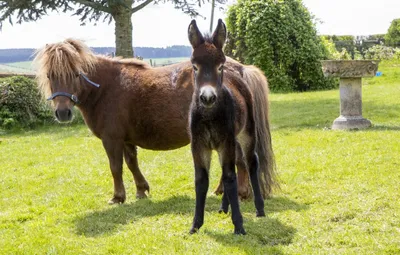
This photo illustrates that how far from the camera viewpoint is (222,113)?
4.49m

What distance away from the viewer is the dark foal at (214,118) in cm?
427

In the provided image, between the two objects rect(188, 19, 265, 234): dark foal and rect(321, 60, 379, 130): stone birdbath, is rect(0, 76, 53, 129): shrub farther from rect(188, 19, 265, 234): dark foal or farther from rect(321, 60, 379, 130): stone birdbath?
rect(188, 19, 265, 234): dark foal

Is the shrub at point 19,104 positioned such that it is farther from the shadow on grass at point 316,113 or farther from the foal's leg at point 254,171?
the foal's leg at point 254,171

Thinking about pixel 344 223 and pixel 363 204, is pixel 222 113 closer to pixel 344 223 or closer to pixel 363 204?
pixel 344 223

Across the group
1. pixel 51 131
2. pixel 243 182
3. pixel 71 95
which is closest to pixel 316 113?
pixel 51 131

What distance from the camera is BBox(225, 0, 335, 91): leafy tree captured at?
2062cm

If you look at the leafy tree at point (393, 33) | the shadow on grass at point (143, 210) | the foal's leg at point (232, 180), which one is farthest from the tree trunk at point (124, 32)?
the leafy tree at point (393, 33)

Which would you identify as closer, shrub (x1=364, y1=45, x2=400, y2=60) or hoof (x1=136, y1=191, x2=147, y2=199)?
hoof (x1=136, y1=191, x2=147, y2=199)

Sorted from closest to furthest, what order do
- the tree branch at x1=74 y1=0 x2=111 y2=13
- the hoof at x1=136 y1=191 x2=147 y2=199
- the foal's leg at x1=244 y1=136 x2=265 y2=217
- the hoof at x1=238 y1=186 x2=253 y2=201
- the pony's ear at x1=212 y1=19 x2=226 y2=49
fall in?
1. the pony's ear at x1=212 y1=19 x2=226 y2=49
2. the foal's leg at x1=244 y1=136 x2=265 y2=217
3. the hoof at x1=238 y1=186 x2=253 y2=201
4. the hoof at x1=136 y1=191 x2=147 y2=199
5. the tree branch at x1=74 y1=0 x2=111 y2=13

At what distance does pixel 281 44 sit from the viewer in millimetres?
20609

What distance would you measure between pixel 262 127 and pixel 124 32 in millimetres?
11161

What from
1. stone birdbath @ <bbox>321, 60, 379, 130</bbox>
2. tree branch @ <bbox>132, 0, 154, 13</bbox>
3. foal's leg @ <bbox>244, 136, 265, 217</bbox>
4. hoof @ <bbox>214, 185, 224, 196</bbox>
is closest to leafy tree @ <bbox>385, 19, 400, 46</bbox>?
tree branch @ <bbox>132, 0, 154, 13</bbox>

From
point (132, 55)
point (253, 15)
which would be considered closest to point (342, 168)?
point (132, 55)

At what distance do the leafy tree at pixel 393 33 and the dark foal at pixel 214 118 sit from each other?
3036cm
